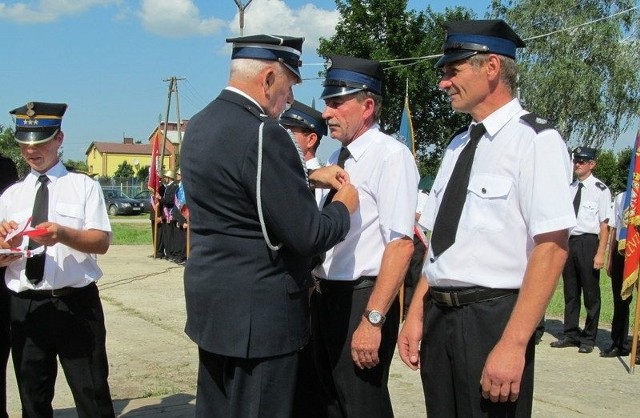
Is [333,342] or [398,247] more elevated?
[398,247]

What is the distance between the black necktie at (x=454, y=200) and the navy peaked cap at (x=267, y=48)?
759 millimetres

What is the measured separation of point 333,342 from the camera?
3303 mm

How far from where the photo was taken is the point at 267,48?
109 inches

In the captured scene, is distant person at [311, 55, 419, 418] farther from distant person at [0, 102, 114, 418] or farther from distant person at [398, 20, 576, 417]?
distant person at [0, 102, 114, 418]

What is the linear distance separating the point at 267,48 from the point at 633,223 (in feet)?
16.8

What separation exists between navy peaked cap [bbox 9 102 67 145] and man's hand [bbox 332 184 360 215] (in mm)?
1895

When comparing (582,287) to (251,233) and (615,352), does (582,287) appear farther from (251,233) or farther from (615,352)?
(251,233)

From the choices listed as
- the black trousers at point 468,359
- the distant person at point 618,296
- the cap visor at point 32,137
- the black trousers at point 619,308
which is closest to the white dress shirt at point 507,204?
the black trousers at point 468,359

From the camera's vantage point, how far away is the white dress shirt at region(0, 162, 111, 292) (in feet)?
12.8

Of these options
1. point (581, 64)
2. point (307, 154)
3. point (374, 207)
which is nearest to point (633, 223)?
point (307, 154)

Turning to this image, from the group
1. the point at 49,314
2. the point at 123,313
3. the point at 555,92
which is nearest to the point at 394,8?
the point at 555,92

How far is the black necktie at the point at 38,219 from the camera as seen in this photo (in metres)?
3.86

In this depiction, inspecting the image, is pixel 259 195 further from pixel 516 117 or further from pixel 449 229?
pixel 516 117

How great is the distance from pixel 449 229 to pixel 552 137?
516mm
